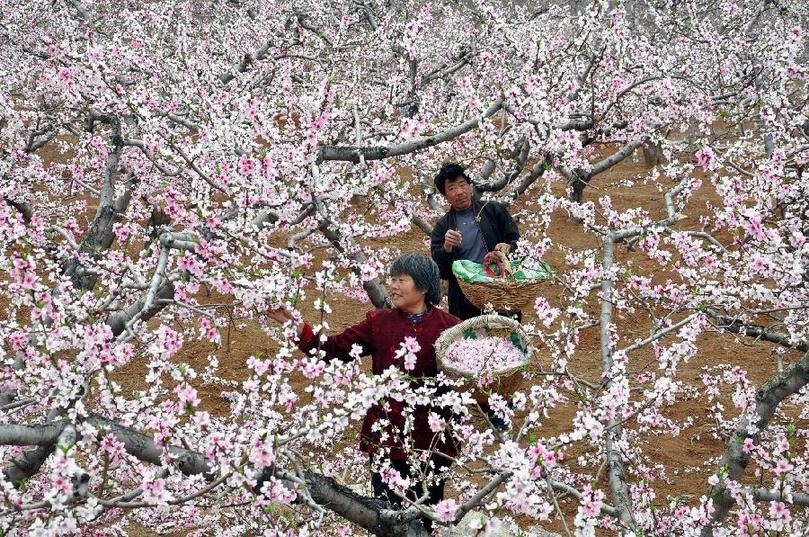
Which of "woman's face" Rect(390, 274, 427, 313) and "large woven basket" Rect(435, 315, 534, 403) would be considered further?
"woman's face" Rect(390, 274, 427, 313)

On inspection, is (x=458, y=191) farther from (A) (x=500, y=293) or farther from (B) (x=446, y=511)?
(B) (x=446, y=511)

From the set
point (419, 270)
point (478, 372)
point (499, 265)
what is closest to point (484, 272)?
point (499, 265)

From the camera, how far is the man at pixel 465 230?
4855mm

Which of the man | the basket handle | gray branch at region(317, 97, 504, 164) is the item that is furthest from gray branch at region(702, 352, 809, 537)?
gray branch at region(317, 97, 504, 164)

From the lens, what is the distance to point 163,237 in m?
2.80

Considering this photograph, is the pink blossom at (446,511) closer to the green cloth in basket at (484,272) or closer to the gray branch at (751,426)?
the gray branch at (751,426)

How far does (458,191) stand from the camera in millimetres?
4852

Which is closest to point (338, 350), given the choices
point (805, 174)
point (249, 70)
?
→ point (805, 174)

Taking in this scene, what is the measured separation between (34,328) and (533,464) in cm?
207

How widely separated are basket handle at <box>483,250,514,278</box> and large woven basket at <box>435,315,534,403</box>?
1.40ft

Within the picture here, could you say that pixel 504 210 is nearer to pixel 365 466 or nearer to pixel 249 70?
pixel 365 466

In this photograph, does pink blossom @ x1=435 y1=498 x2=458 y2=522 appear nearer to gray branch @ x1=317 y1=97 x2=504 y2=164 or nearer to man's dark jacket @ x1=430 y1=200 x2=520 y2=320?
gray branch @ x1=317 y1=97 x2=504 y2=164

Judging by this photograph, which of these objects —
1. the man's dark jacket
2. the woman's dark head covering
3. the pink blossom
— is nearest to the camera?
the pink blossom

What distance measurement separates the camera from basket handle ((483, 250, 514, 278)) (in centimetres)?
436
